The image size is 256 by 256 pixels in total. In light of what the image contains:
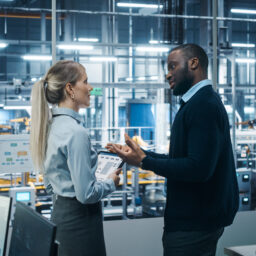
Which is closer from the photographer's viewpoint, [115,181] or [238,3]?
[115,181]

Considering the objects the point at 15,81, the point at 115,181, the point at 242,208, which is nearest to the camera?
the point at 115,181

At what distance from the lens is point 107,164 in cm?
196

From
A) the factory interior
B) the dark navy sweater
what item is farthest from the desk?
the dark navy sweater

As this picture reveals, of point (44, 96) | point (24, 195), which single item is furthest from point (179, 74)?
point (24, 195)

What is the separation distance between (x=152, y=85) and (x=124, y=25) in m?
11.7

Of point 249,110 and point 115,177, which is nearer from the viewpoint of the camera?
point 115,177

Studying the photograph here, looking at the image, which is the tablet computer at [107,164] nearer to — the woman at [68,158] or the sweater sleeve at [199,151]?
the woman at [68,158]

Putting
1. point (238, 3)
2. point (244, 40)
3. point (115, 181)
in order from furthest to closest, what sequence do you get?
point (244, 40), point (238, 3), point (115, 181)

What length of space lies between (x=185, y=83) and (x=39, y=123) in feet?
2.21

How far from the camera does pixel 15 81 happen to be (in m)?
8.12

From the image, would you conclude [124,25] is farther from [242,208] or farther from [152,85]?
[242,208]

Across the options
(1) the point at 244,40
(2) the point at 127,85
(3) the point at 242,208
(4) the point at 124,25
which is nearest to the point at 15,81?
(2) the point at 127,85

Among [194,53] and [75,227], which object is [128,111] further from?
[75,227]

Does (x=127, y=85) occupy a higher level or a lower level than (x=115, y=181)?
higher
